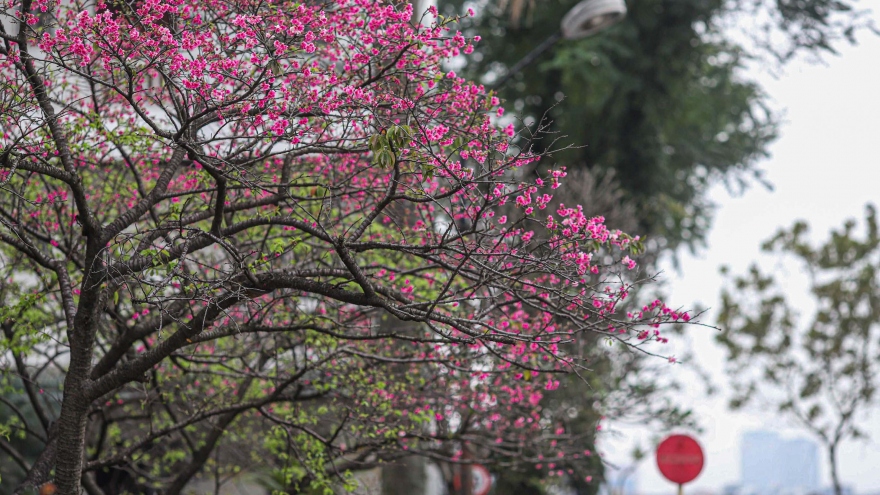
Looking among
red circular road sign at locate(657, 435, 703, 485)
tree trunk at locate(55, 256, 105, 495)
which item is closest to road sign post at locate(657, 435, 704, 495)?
red circular road sign at locate(657, 435, 703, 485)

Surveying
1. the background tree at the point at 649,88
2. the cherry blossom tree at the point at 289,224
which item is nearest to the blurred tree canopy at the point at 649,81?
the background tree at the point at 649,88

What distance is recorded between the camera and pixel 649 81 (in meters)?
21.6

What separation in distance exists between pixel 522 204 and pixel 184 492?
867 centimetres

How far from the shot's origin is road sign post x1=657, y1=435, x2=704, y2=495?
11680 millimetres

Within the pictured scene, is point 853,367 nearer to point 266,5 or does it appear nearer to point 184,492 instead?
point 184,492

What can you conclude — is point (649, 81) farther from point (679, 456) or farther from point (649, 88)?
point (679, 456)

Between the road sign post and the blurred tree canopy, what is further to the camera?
the blurred tree canopy

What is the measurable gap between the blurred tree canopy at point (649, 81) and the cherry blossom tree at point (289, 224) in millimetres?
11584

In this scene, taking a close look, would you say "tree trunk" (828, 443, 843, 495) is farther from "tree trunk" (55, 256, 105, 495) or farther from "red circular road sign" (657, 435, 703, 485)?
"tree trunk" (55, 256, 105, 495)

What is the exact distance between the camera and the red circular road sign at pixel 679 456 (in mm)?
11680

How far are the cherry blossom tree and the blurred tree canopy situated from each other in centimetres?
1158

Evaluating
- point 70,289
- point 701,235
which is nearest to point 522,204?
point 70,289

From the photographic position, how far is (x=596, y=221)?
6457 millimetres

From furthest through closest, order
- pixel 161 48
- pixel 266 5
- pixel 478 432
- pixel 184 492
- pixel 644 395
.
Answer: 1. pixel 644 395
2. pixel 184 492
3. pixel 478 432
4. pixel 266 5
5. pixel 161 48
